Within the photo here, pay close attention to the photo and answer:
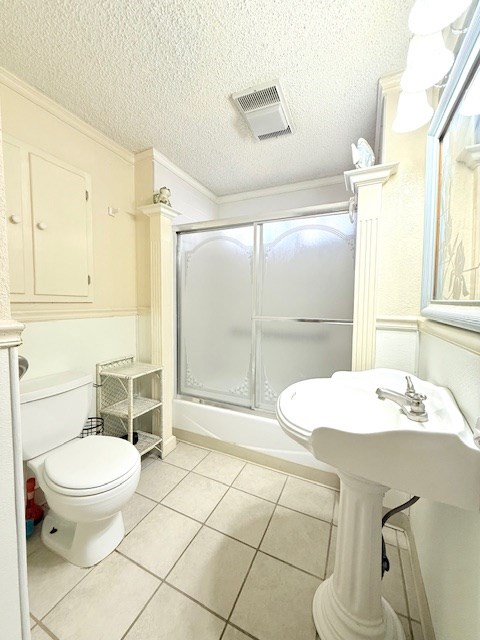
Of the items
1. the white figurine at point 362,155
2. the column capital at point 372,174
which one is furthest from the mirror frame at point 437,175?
the white figurine at point 362,155

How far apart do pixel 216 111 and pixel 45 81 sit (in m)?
0.87

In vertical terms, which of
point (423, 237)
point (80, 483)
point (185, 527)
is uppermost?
point (423, 237)

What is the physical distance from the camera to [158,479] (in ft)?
5.32

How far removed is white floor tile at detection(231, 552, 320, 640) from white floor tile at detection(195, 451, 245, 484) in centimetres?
56

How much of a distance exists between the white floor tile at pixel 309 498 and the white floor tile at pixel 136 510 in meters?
0.76

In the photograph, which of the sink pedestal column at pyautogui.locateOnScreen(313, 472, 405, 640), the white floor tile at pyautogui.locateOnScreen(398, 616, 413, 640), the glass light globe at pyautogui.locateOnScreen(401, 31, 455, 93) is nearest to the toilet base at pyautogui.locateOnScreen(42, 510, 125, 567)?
the sink pedestal column at pyautogui.locateOnScreen(313, 472, 405, 640)

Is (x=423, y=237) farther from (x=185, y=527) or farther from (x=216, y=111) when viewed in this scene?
(x=185, y=527)

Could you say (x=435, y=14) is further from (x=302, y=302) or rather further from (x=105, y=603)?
(x=105, y=603)

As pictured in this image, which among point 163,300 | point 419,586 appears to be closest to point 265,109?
point 163,300

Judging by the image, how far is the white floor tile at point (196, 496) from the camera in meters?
1.38

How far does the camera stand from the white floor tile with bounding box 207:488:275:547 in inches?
49.1

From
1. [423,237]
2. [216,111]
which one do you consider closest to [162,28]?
[216,111]

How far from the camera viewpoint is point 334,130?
5.22 ft

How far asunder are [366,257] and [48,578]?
80.7 inches
